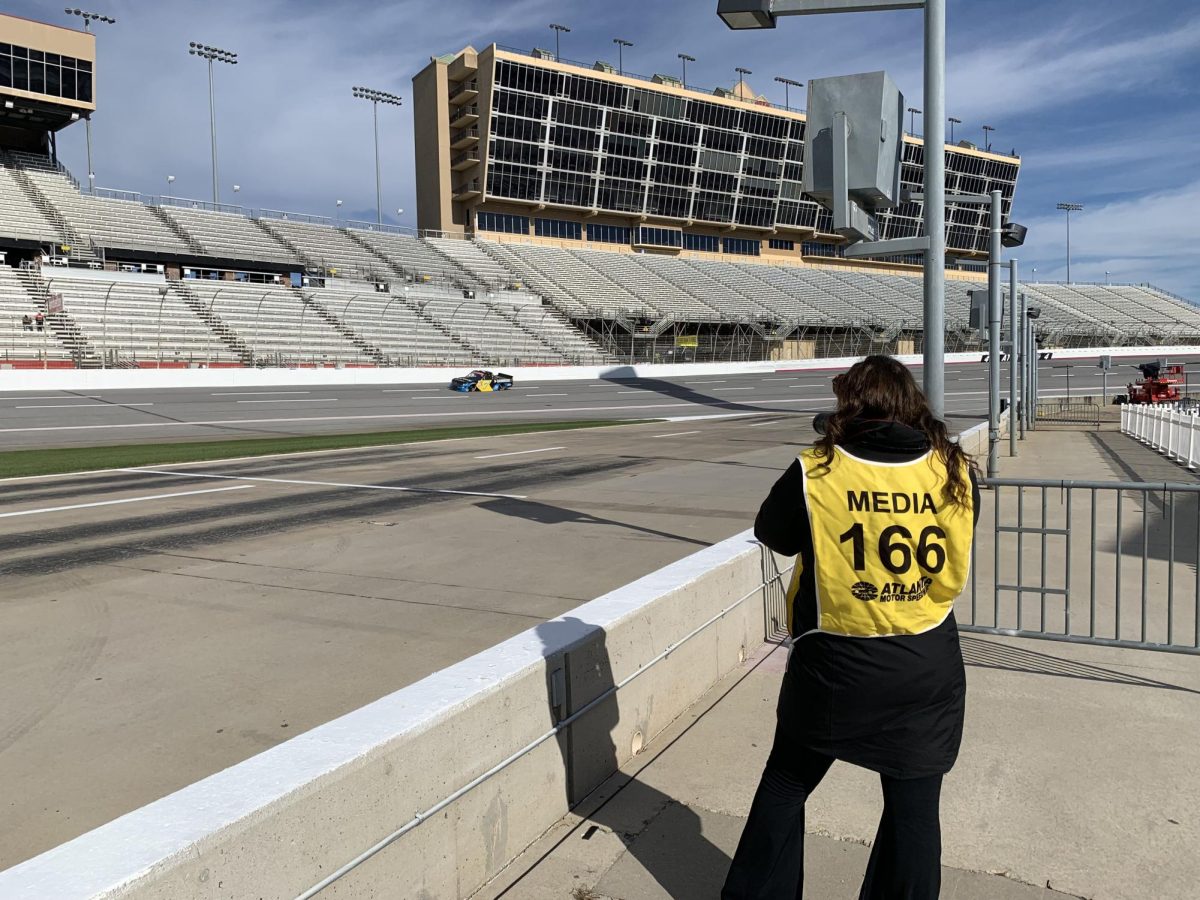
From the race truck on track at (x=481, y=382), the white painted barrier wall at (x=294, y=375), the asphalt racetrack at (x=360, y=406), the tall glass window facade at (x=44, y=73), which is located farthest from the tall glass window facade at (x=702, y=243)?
the tall glass window facade at (x=44, y=73)

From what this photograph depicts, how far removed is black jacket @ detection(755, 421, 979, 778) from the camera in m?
2.49

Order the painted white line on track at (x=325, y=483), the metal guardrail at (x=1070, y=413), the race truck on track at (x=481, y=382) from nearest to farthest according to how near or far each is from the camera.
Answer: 1. the painted white line on track at (x=325, y=483)
2. the metal guardrail at (x=1070, y=413)
3. the race truck on track at (x=481, y=382)

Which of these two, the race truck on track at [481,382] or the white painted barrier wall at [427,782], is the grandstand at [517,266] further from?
the white painted barrier wall at [427,782]

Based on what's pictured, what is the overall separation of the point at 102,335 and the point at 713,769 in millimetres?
44298

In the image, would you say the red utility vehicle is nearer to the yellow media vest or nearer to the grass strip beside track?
Result: the grass strip beside track

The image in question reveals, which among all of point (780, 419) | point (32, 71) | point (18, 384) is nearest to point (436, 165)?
point (32, 71)

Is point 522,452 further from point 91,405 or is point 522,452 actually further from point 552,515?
point 91,405

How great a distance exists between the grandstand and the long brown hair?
34.4 meters

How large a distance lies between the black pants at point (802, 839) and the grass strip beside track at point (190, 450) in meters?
14.2

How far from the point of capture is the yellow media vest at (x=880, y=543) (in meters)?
2.50

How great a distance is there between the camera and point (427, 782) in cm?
271

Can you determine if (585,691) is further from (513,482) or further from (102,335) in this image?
(102,335)

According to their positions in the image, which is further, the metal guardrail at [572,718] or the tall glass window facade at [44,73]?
the tall glass window facade at [44,73]

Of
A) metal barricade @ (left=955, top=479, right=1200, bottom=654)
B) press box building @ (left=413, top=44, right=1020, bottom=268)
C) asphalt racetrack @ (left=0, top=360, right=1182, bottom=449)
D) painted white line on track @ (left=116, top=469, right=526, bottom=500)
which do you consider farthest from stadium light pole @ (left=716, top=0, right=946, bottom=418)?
press box building @ (left=413, top=44, right=1020, bottom=268)
